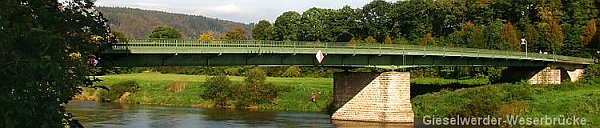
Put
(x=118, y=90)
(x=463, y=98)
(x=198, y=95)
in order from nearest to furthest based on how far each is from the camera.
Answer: (x=463, y=98), (x=198, y=95), (x=118, y=90)

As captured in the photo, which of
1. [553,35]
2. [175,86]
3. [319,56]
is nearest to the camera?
[319,56]

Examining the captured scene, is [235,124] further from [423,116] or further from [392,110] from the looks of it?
[423,116]

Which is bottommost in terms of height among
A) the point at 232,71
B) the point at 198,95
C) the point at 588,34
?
the point at 198,95

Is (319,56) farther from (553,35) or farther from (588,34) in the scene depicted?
(588,34)

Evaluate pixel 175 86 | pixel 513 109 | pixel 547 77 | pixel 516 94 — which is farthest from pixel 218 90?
pixel 547 77

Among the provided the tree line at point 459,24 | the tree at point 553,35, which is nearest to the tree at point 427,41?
the tree line at point 459,24

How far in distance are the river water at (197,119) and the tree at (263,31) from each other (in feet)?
264

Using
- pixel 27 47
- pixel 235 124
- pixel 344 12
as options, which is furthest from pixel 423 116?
pixel 344 12

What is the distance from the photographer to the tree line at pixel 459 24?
97.2m

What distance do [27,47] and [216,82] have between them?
55152mm

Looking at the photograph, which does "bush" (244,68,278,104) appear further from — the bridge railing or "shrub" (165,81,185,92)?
the bridge railing

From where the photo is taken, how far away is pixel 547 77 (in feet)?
238

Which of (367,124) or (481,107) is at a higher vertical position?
(481,107)

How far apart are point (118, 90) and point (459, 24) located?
210 ft
